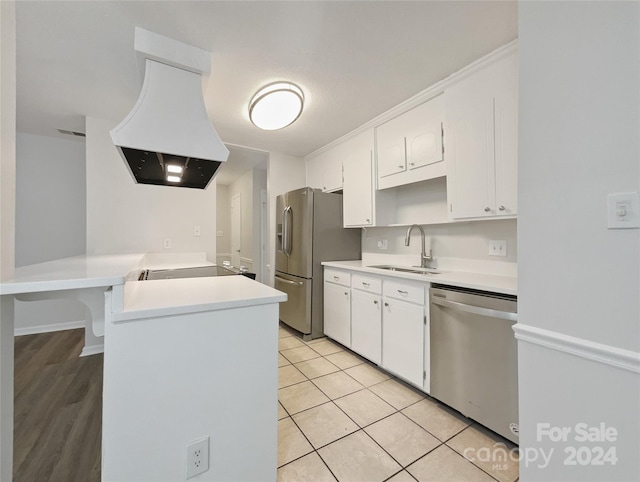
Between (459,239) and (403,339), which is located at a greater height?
(459,239)

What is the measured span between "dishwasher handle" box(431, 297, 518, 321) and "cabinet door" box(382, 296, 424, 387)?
0.19 metres

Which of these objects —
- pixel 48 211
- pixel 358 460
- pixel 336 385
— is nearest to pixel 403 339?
pixel 336 385

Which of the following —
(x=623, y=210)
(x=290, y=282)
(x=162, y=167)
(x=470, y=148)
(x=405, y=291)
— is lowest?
(x=290, y=282)

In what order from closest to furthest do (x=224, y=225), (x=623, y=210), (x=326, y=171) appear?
(x=623, y=210)
(x=326, y=171)
(x=224, y=225)

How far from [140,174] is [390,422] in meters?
2.45

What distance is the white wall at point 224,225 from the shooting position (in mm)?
6059

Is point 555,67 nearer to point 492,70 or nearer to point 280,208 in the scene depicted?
point 492,70

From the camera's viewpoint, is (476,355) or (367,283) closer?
(476,355)

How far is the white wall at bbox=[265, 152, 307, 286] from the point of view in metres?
3.62

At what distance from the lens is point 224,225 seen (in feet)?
20.0

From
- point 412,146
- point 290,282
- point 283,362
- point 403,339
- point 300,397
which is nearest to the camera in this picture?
point 300,397

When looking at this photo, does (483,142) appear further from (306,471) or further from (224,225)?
(224,225)

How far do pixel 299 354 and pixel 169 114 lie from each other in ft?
7.55

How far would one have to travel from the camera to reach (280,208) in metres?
3.47
